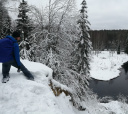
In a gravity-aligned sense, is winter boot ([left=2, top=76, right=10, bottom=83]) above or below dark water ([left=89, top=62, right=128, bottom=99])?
above

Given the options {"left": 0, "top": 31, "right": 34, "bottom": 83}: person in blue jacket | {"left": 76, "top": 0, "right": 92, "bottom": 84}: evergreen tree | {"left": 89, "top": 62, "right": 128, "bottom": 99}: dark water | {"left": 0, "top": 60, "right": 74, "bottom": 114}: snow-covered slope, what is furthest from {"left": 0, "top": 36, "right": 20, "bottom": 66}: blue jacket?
{"left": 89, "top": 62, "right": 128, "bottom": 99}: dark water

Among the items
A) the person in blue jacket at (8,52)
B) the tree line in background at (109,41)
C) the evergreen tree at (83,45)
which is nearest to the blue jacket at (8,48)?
the person in blue jacket at (8,52)

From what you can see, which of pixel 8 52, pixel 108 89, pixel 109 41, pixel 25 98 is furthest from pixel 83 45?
pixel 109 41

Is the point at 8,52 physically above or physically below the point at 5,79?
above

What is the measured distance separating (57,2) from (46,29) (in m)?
1.90

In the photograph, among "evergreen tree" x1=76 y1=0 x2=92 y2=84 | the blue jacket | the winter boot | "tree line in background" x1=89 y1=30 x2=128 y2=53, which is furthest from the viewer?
"tree line in background" x1=89 y1=30 x2=128 y2=53

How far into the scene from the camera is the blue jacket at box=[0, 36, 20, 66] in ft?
12.5

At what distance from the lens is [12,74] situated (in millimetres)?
4430

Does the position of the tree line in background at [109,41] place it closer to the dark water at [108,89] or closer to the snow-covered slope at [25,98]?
the dark water at [108,89]

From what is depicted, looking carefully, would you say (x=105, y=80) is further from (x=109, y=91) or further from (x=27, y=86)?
(x=27, y=86)

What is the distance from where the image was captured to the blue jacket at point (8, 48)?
3.82 m

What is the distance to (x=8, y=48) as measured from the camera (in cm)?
386

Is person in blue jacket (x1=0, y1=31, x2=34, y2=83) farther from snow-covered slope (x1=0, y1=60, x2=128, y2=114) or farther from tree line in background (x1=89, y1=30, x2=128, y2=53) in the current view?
tree line in background (x1=89, y1=30, x2=128, y2=53)

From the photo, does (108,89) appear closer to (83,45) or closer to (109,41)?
(83,45)
